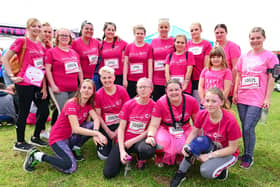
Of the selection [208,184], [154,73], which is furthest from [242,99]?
[154,73]

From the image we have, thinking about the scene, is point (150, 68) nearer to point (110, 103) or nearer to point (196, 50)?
point (196, 50)

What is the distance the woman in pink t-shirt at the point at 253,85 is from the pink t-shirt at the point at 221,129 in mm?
548

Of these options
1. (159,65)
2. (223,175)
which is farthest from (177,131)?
(159,65)

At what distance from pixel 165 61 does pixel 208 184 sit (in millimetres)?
1896

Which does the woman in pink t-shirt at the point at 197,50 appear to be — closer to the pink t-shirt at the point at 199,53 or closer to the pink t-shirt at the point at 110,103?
the pink t-shirt at the point at 199,53

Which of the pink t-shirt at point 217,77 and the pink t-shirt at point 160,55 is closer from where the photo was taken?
the pink t-shirt at point 217,77

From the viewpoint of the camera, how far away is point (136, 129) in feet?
9.27

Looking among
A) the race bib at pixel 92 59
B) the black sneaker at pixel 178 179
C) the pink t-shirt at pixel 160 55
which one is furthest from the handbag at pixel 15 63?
the black sneaker at pixel 178 179

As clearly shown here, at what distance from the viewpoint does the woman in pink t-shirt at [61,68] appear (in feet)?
10.5

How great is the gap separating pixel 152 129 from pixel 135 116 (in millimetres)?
273

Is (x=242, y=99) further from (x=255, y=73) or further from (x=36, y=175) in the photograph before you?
(x=36, y=175)

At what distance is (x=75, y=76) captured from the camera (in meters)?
3.37

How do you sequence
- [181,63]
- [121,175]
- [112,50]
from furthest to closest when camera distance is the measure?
[112,50]
[181,63]
[121,175]

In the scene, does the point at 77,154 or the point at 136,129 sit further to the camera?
the point at 77,154
